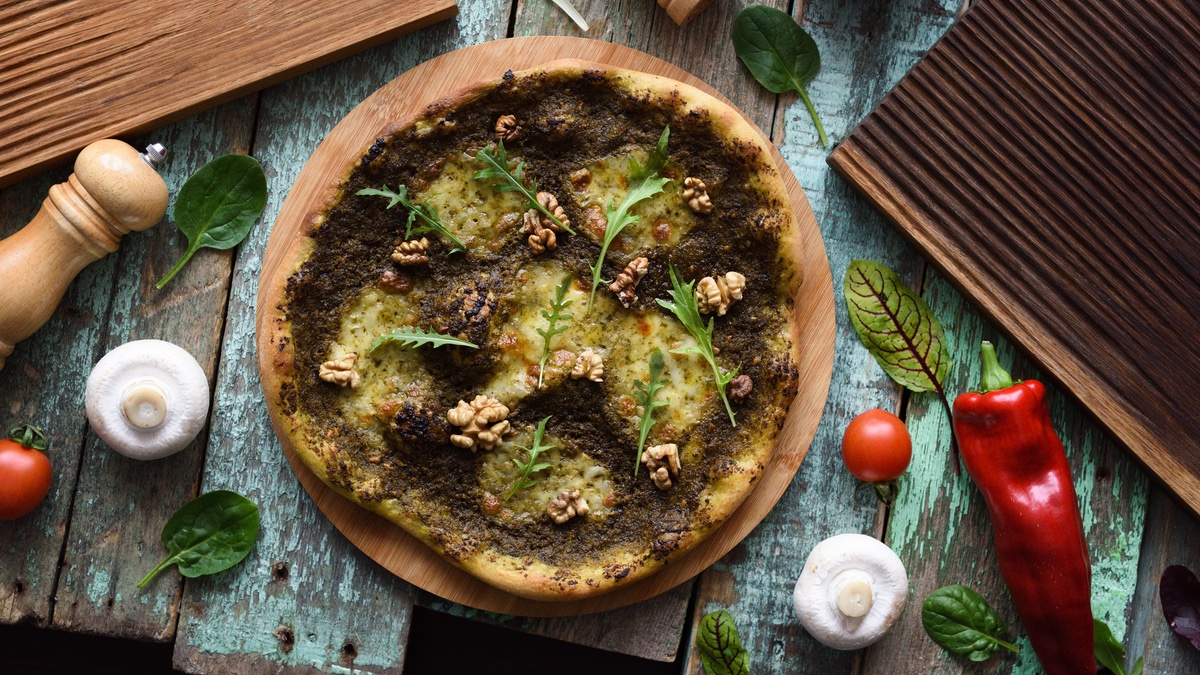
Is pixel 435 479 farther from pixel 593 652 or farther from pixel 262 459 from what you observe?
pixel 593 652

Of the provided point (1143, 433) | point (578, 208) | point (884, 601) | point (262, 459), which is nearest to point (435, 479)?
point (262, 459)

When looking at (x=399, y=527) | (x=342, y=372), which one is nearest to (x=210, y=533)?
(x=399, y=527)

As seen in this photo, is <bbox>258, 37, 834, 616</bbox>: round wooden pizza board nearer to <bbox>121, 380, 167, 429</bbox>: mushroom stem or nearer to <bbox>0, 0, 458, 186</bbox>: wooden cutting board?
<bbox>0, 0, 458, 186</bbox>: wooden cutting board

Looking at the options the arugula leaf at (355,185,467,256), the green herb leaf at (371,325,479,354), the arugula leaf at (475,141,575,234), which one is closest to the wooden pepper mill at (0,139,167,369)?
the arugula leaf at (355,185,467,256)

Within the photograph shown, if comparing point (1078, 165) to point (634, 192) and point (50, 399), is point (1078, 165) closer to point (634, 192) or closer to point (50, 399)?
point (634, 192)

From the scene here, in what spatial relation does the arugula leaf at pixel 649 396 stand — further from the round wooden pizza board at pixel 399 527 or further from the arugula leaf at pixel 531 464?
the round wooden pizza board at pixel 399 527

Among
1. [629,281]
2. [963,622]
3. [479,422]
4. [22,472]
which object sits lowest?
[963,622]
